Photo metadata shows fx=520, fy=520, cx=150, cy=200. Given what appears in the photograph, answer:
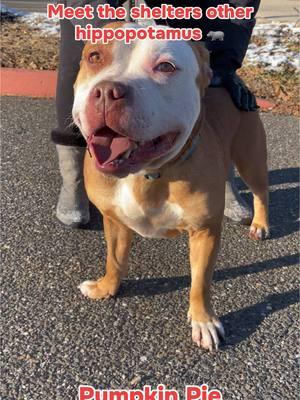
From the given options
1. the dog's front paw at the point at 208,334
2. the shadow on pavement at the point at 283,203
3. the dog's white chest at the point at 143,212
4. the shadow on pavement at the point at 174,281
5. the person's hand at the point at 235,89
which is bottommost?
the shadow on pavement at the point at 283,203

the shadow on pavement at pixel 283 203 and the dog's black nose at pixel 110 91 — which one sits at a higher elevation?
the dog's black nose at pixel 110 91

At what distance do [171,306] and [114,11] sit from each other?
1146 millimetres

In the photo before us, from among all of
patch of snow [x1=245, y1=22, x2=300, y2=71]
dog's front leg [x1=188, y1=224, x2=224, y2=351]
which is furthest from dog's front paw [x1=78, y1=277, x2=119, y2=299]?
patch of snow [x1=245, y1=22, x2=300, y2=71]

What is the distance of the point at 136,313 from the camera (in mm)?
2004

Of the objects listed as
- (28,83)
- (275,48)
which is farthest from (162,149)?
(275,48)

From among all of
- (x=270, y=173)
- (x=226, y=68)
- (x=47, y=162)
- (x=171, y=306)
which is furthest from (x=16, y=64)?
(x=171, y=306)

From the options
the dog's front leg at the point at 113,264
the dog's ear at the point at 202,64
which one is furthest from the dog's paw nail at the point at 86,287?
the dog's ear at the point at 202,64

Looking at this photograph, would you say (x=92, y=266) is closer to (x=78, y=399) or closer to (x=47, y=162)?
(x=78, y=399)

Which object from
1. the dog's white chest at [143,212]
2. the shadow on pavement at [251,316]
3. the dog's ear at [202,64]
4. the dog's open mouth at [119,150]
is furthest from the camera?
the shadow on pavement at [251,316]

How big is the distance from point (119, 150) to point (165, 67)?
0.27 metres

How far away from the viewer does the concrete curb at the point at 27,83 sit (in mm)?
4477

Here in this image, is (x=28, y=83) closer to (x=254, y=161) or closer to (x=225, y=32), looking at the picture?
(x=225, y=32)

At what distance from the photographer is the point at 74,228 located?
2.58m

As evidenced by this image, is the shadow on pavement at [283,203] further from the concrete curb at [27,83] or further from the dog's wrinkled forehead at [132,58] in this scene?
the concrete curb at [27,83]
